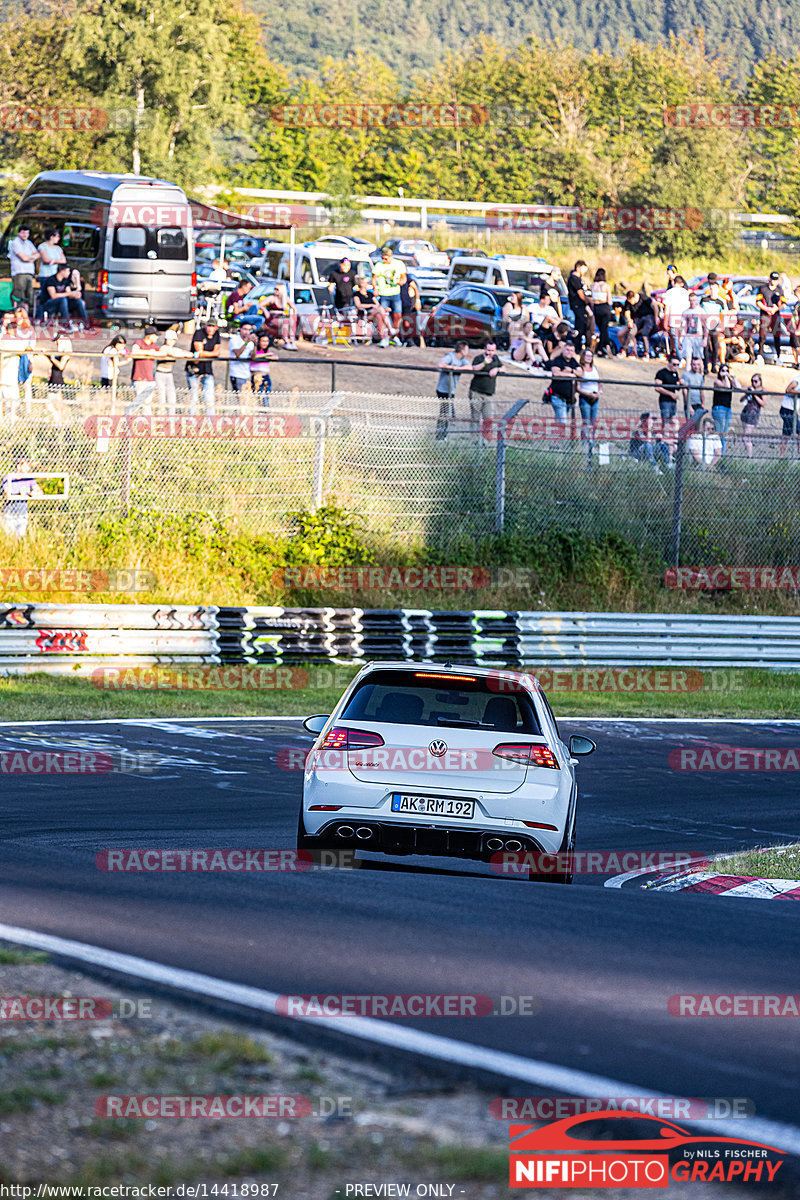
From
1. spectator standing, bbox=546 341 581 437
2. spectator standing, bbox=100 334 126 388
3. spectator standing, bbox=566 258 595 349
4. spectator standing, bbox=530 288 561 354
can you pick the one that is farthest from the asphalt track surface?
spectator standing, bbox=566 258 595 349

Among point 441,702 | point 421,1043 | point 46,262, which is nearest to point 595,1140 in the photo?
point 421,1043

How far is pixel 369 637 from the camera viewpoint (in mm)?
18953

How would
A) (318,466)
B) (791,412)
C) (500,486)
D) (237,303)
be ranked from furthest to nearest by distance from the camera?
1. (237,303)
2. (791,412)
3. (500,486)
4. (318,466)

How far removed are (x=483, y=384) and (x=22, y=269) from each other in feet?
34.2

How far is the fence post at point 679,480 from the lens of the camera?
2173 cm

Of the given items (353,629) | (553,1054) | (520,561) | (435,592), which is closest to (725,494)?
(520,561)

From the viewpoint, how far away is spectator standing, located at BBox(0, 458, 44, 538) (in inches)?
786

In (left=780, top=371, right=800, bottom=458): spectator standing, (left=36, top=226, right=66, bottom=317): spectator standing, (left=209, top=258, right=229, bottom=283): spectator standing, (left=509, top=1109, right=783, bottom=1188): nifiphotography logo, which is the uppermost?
(left=209, top=258, right=229, bottom=283): spectator standing

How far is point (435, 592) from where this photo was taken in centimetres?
2155

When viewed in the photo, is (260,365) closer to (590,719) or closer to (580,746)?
(590,719)

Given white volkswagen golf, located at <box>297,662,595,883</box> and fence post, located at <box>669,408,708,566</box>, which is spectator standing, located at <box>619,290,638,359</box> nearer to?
fence post, located at <box>669,408,708,566</box>

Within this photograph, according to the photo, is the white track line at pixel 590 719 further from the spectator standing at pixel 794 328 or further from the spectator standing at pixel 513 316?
the spectator standing at pixel 794 328

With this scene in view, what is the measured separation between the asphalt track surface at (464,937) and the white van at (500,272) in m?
31.5

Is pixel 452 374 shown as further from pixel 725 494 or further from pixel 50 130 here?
pixel 50 130
